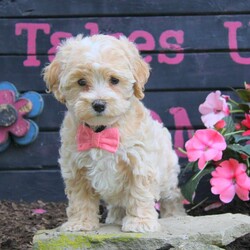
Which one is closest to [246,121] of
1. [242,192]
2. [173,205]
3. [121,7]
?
[242,192]

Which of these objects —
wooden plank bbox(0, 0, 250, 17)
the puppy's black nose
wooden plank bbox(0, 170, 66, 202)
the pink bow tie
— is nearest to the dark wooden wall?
wooden plank bbox(0, 0, 250, 17)

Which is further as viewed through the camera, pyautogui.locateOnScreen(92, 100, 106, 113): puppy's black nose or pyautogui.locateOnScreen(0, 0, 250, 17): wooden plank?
pyautogui.locateOnScreen(0, 0, 250, 17): wooden plank

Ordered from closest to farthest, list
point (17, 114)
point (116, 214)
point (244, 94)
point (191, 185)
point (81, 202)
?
point (81, 202) → point (116, 214) → point (191, 185) → point (244, 94) → point (17, 114)

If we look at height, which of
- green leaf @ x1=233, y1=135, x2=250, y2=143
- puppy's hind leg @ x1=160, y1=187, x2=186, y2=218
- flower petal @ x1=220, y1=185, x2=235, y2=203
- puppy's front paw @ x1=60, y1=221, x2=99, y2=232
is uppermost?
green leaf @ x1=233, y1=135, x2=250, y2=143

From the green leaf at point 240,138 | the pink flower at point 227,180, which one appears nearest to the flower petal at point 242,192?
the pink flower at point 227,180

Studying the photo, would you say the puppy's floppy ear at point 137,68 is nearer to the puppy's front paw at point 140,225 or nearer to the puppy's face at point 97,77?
the puppy's face at point 97,77

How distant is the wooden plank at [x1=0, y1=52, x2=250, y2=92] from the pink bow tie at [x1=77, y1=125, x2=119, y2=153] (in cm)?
147

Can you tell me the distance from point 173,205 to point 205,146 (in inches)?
21.3

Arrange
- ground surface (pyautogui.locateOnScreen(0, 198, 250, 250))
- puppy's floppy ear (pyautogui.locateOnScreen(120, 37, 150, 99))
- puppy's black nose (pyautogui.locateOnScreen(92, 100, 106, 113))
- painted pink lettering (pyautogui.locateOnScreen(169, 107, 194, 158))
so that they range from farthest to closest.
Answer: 1. painted pink lettering (pyautogui.locateOnScreen(169, 107, 194, 158))
2. ground surface (pyautogui.locateOnScreen(0, 198, 250, 250))
3. puppy's floppy ear (pyautogui.locateOnScreen(120, 37, 150, 99))
4. puppy's black nose (pyautogui.locateOnScreen(92, 100, 106, 113))

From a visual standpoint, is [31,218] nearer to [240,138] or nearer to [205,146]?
[205,146]

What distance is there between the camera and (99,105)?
127 inches

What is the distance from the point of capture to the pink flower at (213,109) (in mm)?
4441

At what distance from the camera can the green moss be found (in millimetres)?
3314

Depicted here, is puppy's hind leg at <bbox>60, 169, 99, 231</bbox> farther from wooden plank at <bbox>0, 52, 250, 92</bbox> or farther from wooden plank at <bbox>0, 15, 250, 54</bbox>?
wooden plank at <bbox>0, 15, 250, 54</bbox>
